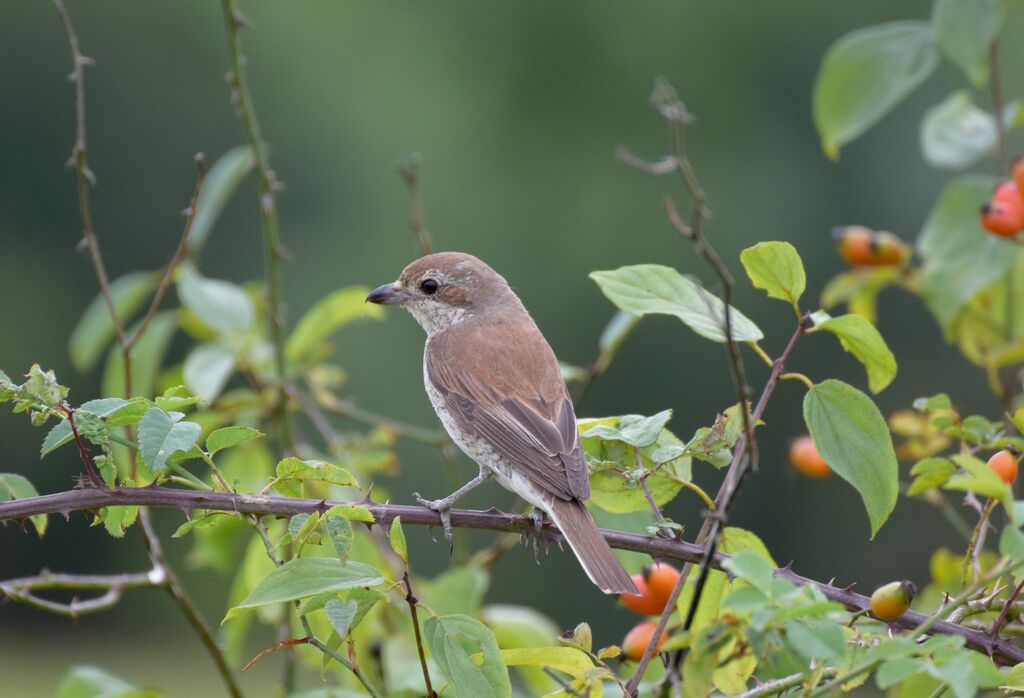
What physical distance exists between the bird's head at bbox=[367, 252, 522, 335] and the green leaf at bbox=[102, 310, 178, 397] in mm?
914

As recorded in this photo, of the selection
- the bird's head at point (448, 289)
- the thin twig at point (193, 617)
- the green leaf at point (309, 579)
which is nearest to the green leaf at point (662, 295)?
the green leaf at point (309, 579)

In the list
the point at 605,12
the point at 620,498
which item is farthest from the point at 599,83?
the point at 620,498

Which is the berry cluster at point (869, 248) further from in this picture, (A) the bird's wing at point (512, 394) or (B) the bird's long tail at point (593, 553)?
(B) the bird's long tail at point (593, 553)

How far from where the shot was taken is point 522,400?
3.60 metres

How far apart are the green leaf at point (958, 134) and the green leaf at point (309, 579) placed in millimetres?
2563

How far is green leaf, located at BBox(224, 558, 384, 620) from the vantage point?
1.74 metres

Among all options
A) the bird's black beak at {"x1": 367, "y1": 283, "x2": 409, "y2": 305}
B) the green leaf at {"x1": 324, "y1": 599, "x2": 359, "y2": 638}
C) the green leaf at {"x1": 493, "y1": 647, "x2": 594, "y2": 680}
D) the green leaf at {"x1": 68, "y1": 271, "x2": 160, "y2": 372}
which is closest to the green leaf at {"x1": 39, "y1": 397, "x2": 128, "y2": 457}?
the green leaf at {"x1": 324, "y1": 599, "x2": 359, "y2": 638}

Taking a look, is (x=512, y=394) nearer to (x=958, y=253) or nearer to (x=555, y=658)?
(x=958, y=253)

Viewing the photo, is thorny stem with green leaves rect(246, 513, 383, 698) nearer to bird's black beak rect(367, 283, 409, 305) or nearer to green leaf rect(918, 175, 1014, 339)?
green leaf rect(918, 175, 1014, 339)

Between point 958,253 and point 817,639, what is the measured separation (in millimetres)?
2118

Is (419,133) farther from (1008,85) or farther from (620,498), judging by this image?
(620,498)

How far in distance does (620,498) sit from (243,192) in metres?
20.1

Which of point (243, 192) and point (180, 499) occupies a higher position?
point (180, 499)

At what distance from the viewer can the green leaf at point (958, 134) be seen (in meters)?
3.70
